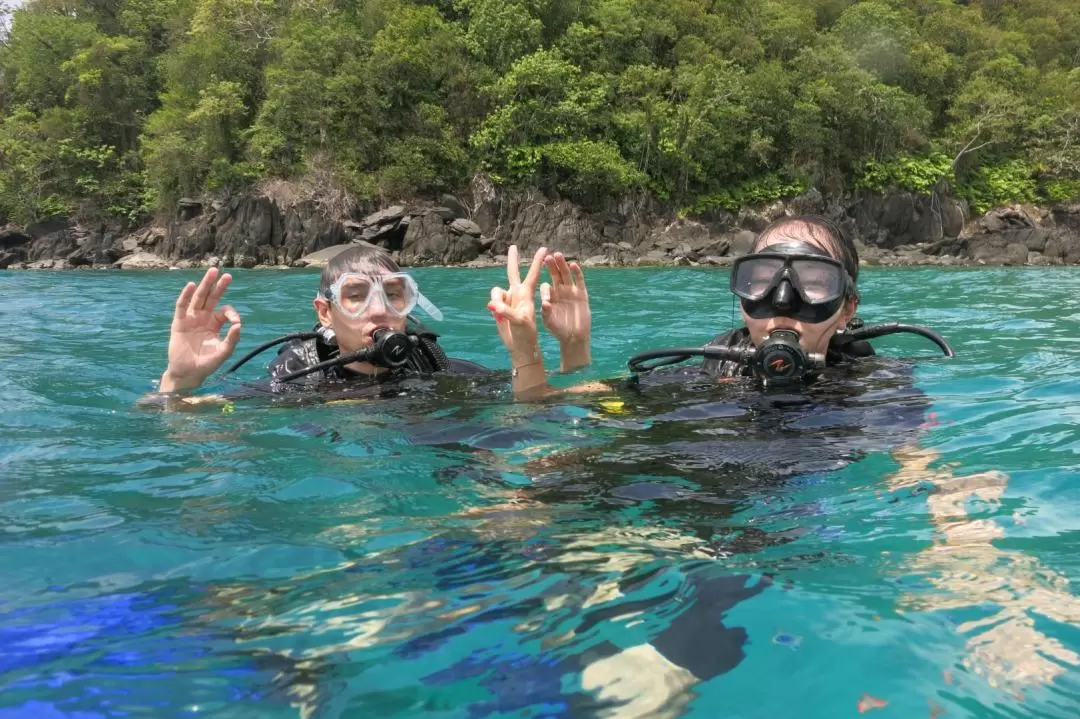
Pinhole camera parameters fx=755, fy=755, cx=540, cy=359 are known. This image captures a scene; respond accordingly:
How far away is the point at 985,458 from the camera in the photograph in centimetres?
236

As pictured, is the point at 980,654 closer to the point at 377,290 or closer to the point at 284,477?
the point at 284,477

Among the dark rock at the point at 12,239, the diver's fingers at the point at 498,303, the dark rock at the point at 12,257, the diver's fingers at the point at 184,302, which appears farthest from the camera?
the dark rock at the point at 12,239

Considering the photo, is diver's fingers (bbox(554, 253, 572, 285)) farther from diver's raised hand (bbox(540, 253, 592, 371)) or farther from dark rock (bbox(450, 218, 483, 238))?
dark rock (bbox(450, 218, 483, 238))

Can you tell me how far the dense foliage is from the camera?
1046 inches

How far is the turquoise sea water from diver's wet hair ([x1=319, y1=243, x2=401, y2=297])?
651 millimetres

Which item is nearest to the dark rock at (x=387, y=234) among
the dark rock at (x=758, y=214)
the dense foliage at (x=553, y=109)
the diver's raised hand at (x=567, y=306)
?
the dense foliage at (x=553, y=109)

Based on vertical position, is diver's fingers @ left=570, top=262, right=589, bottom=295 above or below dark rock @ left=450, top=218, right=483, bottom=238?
below

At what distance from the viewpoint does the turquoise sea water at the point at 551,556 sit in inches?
47.3

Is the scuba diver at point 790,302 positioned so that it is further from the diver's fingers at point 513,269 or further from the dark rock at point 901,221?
the dark rock at point 901,221

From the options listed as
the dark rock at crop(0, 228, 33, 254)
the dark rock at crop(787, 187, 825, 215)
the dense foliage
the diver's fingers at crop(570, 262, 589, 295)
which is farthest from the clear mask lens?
the dark rock at crop(0, 228, 33, 254)

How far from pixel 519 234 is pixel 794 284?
22.6 m

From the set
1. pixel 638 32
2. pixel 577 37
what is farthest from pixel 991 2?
pixel 577 37

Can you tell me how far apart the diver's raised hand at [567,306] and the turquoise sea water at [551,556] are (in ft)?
1.00

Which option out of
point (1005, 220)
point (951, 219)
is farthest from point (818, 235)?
point (951, 219)
